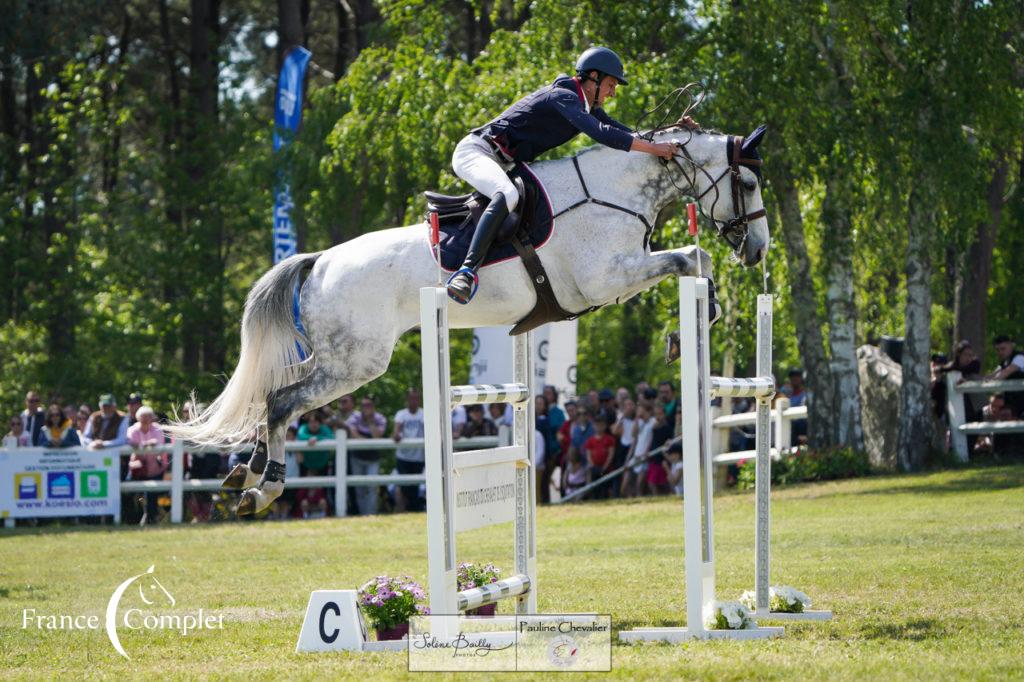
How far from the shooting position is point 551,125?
666cm

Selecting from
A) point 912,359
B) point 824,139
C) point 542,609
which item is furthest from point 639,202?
point 912,359

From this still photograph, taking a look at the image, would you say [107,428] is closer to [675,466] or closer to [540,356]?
[540,356]

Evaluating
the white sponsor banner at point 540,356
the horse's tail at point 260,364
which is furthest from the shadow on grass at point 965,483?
the horse's tail at point 260,364

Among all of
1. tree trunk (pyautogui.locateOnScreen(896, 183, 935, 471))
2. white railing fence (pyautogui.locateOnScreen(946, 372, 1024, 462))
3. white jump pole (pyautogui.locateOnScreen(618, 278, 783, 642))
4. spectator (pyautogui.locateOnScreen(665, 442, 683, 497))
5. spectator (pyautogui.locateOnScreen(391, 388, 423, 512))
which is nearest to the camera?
white jump pole (pyautogui.locateOnScreen(618, 278, 783, 642))

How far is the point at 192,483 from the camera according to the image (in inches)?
656

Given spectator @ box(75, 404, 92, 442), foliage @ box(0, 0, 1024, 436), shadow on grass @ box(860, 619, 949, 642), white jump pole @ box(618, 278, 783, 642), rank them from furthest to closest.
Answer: spectator @ box(75, 404, 92, 442) < foliage @ box(0, 0, 1024, 436) < white jump pole @ box(618, 278, 783, 642) < shadow on grass @ box(860, 619, 949, 642)

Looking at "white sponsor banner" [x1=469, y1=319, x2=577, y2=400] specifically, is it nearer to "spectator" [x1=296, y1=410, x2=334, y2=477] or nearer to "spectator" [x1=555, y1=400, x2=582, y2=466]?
"spectator" [x1=555, y1=400, x2=582, y2=466]

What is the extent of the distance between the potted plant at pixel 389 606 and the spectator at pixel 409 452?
10.3m

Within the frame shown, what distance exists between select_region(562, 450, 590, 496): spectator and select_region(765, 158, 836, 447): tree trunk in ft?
9.39

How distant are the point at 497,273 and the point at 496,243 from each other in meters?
0.15

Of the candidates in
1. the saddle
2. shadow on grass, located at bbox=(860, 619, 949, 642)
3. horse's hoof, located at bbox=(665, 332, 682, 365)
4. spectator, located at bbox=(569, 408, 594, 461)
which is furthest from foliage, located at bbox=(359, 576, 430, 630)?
spectator, located at bbox=(569, 408, 594, 461)

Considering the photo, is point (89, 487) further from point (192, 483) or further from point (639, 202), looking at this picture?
point (639, 202)

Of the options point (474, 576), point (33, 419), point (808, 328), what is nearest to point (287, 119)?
point (33, 419)

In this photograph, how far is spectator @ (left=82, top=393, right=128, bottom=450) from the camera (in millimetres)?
16781
